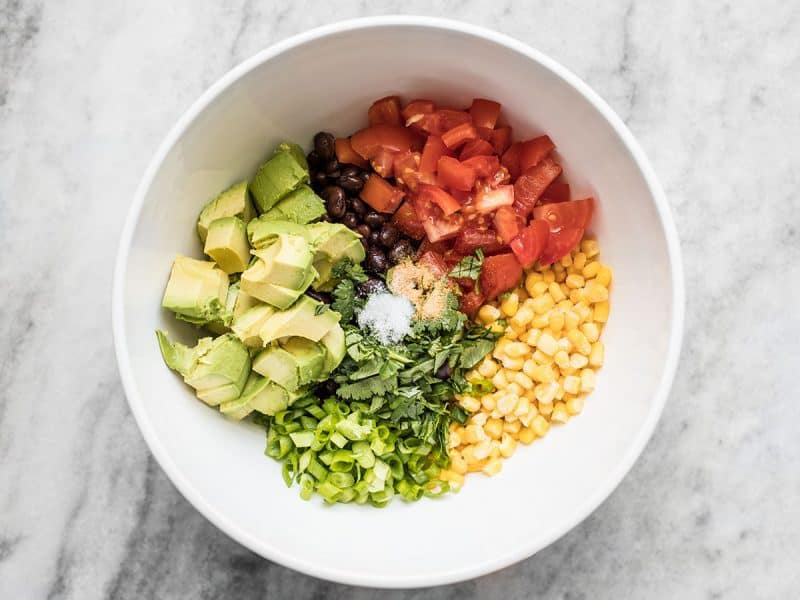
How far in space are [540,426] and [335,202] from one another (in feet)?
2.62

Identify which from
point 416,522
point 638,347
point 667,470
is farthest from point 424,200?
point 667,470

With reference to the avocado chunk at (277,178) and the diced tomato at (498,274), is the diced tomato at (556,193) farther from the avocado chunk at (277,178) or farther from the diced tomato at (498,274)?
the avocado chunk at (277,178)

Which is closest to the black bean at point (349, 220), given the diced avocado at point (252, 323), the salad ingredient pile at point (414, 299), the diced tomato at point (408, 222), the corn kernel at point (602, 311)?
the salad ingredient pile at point (414, 299)

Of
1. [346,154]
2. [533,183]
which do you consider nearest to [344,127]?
[346,154]

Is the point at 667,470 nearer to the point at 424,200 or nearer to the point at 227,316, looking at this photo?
the point at 424,200

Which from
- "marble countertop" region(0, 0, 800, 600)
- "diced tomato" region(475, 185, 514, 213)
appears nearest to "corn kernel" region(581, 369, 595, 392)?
"marble countertop" region(0, 0, 800, 600)

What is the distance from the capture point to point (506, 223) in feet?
6.64

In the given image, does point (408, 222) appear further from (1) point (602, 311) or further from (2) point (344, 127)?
(1) point (602, 311)

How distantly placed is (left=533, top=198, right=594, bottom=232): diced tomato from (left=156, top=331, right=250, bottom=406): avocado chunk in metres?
0.84

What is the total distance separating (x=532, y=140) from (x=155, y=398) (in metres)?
1.15

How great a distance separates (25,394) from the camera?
2.27 meters

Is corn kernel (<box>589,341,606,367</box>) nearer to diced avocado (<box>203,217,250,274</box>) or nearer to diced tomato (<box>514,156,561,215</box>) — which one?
diced tomato (<box>514,156,561,215</box>)

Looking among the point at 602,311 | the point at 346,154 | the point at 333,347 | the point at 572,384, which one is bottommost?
the point at 572,384

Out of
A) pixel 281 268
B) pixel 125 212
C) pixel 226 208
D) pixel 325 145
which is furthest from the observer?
pixel 125 212
